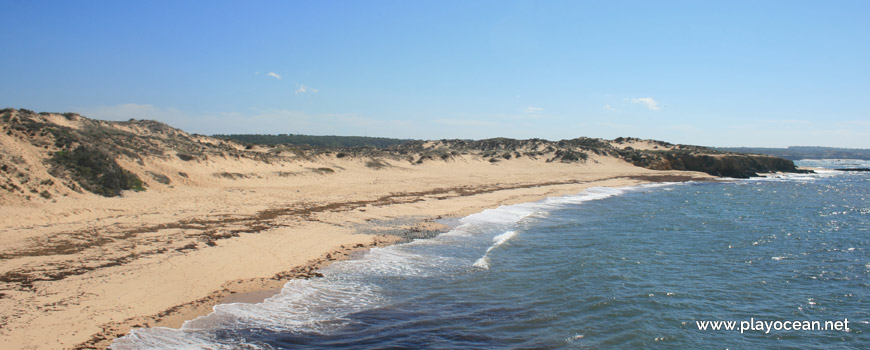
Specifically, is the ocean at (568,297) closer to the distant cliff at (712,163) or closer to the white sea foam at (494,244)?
the white sea foam at (494,244)

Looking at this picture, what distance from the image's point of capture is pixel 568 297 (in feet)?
30.7

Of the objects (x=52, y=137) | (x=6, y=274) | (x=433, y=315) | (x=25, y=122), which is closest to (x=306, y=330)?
(x=433, y=315)

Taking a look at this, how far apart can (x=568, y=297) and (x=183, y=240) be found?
9091mm

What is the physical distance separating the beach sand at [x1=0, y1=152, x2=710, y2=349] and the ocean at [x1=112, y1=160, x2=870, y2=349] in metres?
0.72

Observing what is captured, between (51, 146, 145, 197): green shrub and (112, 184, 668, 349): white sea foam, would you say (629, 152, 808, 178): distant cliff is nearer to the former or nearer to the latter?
(112, 184, 668, 349): white sea foam

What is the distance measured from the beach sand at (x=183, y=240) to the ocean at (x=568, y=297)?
720 mm

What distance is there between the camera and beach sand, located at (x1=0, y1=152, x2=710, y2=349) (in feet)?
22.5

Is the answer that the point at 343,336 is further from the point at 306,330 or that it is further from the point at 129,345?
the point at 129,345

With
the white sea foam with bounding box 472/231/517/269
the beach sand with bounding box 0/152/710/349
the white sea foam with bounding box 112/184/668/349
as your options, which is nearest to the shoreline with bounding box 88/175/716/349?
the beach sand with bounding box 0/152/710/349

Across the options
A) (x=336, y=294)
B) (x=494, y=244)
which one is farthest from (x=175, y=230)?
(x=494, y=244)

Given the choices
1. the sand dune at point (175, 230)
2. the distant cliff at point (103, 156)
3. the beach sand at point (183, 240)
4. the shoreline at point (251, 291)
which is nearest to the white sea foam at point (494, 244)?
the shoreline at point (251, 291)

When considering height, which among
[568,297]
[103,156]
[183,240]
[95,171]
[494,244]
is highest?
[103,156]

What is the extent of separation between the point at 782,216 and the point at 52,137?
31.7m

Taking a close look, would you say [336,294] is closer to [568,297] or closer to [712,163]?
[568,297]
